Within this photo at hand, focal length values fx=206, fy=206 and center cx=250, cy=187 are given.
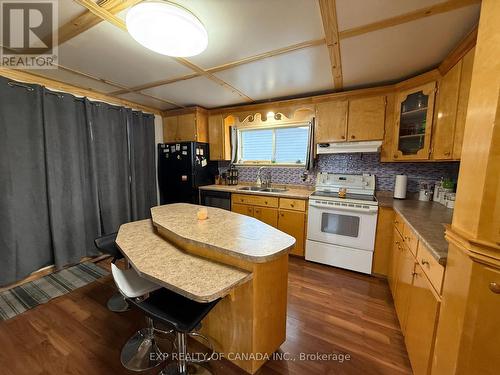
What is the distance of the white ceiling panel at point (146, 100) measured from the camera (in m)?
3.03

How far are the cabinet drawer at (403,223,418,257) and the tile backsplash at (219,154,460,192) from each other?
1.20 metres

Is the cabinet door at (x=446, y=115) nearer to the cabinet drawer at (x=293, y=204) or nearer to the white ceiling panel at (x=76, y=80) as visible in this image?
the cabinet drawer at (x=293, y=204)

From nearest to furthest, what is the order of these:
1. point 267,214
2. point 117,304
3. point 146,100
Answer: point 117,304 < point 267,214 < point 146,100

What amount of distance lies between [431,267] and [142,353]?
1.97 m

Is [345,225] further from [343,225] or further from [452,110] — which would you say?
[452,110]

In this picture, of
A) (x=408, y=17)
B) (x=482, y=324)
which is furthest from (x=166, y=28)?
(x=482, y=324)

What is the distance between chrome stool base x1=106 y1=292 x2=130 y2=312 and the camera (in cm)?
196

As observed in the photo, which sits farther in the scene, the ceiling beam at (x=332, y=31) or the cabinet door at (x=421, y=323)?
the ceiling beam at (x=332, y=31)

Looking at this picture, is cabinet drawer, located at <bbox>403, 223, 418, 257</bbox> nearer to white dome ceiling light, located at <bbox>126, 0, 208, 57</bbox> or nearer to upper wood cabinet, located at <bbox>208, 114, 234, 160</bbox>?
white dome ceiling light, located at <bbox>126, 0, 208, 57</bbox>

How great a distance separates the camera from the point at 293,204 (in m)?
2.94

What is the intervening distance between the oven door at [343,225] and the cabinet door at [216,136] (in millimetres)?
1949

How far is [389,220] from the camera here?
2.35 metres

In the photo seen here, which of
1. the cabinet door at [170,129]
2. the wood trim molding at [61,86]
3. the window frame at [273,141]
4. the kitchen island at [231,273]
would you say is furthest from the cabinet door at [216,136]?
the kitchen island at [231,273]

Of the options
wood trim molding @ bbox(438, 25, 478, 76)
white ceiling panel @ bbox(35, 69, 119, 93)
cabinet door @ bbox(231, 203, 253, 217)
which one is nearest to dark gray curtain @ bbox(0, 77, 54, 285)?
white ceiling panel @ bbox(35, 69, 119, 93)
